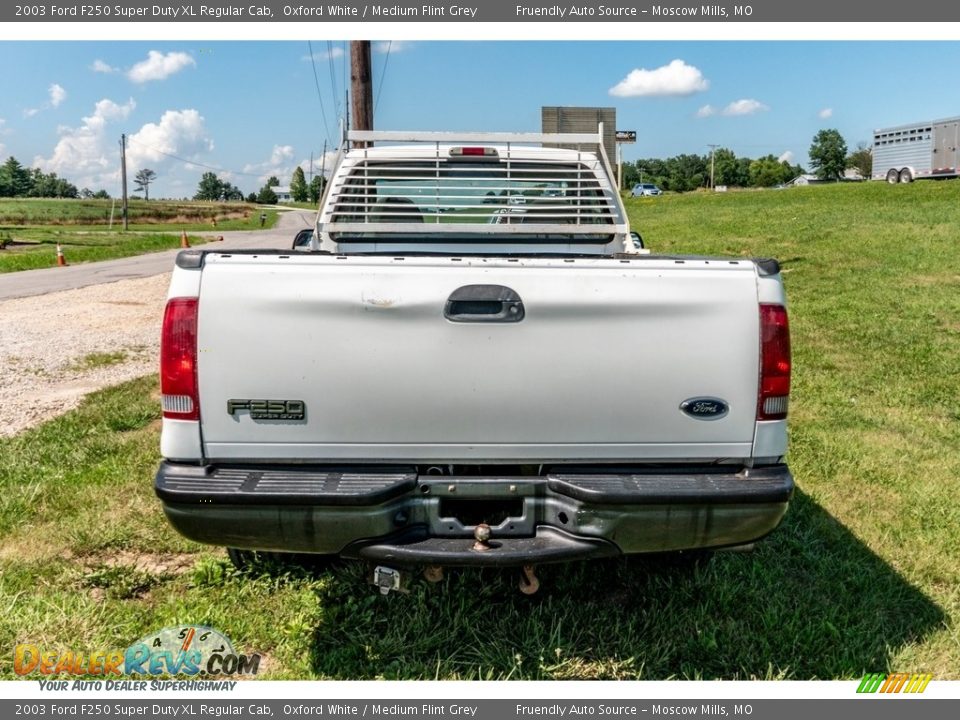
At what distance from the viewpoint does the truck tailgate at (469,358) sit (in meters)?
2.79

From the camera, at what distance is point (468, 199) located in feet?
15.1

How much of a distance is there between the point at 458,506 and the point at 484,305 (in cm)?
75

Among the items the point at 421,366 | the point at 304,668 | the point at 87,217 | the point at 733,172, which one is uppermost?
the point at 733,172

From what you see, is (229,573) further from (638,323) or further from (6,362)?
(6,362)

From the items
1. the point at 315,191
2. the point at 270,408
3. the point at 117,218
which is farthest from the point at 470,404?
the point at 117,218

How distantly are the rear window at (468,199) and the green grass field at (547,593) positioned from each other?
1811 millimetres

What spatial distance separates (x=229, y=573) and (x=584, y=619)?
5.60 ft

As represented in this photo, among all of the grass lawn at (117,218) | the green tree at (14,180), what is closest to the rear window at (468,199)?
the grass lawn at (117,218)

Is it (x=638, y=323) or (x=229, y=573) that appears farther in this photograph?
(x=229, y=573)

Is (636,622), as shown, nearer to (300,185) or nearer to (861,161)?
(300,185)

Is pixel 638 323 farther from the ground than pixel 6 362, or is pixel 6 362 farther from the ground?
pixel 638 323

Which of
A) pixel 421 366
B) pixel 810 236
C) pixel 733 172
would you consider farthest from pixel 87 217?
pixel 733 172

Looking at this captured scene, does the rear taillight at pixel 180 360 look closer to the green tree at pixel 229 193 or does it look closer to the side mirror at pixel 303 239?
the side mirror at pixel 303 239

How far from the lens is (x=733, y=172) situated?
5241 inches
